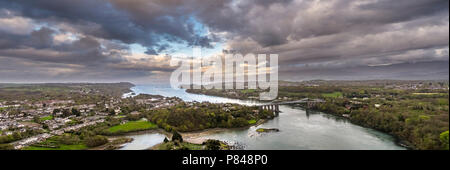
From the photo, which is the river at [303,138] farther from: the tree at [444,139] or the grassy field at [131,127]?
the tree at [444,139]

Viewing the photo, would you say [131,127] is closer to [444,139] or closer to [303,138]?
[303,138]

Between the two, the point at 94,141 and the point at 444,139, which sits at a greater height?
the point at 444,139

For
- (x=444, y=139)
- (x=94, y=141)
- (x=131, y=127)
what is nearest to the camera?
(x=444, y=139)

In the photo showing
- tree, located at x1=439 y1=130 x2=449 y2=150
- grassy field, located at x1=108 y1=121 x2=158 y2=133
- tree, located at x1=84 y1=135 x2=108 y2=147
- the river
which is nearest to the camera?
tree, located at x1=439 y1=130 x2=449 y2=150

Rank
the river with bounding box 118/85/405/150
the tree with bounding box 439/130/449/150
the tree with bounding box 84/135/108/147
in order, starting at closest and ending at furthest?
the tree with bounding box 439/130/449/150 < the river with bounding box 118/85/405/150 < the tree with bounding box 84/135/108/147

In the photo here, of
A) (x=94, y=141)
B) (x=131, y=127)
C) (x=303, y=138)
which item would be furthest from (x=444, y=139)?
(x=131, y=127)

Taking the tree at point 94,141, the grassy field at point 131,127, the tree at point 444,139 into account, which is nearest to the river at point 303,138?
the grassy field at point 131,127

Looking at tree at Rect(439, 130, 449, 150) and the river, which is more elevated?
tree at Rect(439, 130, 449, 150)

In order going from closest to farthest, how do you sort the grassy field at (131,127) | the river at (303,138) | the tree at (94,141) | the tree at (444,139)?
the tree at (444,139) < the river at (303,138) < the tree at (94,141) < the grassy field at (131,127)

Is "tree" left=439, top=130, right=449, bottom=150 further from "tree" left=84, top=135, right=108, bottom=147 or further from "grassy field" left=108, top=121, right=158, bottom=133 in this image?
"grassy field" left=108, top=121, right=158, bottom=133

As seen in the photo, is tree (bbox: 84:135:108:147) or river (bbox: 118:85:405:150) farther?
tree (bbox: 84:135:108:147)

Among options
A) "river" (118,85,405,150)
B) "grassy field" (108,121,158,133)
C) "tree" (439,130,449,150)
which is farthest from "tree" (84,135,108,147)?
"tree" (439,130,449,150)

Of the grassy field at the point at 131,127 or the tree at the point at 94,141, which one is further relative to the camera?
the grassy field at the point at 131,127

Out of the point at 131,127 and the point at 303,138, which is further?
the point at 131,127
